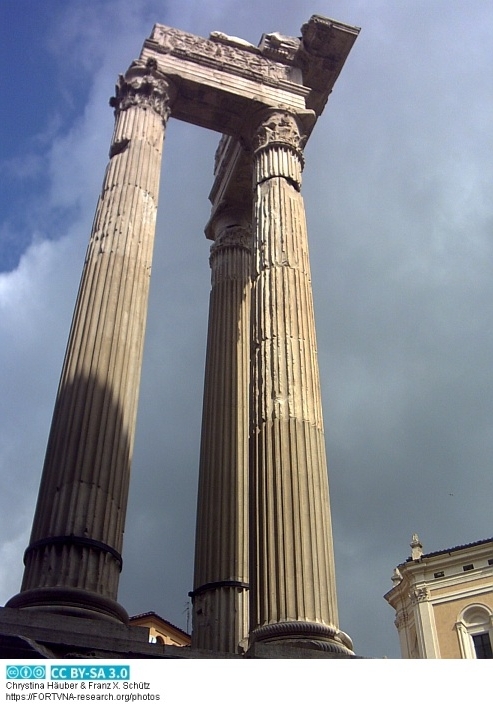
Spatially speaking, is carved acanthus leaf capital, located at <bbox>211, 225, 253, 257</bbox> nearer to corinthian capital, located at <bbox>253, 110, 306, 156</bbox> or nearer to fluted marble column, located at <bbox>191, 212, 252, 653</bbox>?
fluted marble column, located at <bbox>191, 212, 252, 653</bbox>

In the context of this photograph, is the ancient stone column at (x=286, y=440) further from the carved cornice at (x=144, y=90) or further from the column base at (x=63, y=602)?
the carved cornice at (x=144, y=90)

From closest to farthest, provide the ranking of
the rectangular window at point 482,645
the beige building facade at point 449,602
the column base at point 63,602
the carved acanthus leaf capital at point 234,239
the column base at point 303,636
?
the column base at point 63,602
the column base at point 303,636
the carved acanthus leaf capital at point 234,239
the rectangular window at point 482,645
the beige building facade at point 449,602

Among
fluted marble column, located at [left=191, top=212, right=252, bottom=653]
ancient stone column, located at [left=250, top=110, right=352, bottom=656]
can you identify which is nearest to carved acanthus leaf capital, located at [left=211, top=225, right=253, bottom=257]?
fluted marble column, located at [left=191, top=212, right=252, bottom=653]

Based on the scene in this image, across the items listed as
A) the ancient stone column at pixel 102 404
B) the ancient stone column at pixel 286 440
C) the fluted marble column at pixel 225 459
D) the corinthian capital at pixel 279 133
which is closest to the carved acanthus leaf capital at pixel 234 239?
the fluted marble column at pixel 225 459

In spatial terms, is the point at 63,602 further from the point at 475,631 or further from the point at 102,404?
the point at 475,631

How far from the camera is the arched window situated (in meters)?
43.3

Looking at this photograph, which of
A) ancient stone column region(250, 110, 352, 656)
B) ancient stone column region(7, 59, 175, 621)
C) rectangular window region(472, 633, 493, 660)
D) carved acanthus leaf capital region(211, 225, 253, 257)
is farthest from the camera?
rectangular window region(472, 633, 493, 660)

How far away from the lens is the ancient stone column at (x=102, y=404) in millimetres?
13023

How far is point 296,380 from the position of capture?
16.6 m

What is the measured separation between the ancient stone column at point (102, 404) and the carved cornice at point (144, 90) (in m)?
0.31

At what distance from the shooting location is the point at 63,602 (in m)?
12.4

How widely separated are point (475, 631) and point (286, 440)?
34.9 m

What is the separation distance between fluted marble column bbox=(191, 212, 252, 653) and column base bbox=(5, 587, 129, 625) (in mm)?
5060
